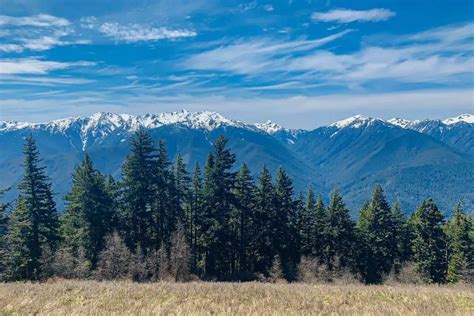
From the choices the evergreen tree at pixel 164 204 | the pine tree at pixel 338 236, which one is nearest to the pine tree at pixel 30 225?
the evergreen tree at pixel 164 204

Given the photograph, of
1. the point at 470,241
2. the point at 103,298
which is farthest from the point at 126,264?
the point at 470,241

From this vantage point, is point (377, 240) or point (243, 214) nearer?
point (243, 214)

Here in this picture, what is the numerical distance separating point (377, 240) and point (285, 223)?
14051 mm

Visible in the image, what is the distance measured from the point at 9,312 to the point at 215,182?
37.9 metres

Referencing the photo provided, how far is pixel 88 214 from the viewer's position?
42.4 metres

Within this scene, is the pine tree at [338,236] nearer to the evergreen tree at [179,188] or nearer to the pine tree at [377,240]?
the pine tree at [377,240]

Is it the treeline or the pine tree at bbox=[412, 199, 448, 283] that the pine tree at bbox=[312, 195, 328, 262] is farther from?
the pine tree at bbox=[412, 199, 448, 283]

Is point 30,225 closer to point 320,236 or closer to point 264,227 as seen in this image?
point 264,227

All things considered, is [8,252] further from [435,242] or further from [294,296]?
[435,242]

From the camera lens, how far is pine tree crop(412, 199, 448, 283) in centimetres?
5397

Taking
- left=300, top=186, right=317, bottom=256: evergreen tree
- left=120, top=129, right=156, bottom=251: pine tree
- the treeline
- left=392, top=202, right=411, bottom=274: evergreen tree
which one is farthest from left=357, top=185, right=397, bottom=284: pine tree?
left=120, top=129, right=156, bottom=251: pine tree

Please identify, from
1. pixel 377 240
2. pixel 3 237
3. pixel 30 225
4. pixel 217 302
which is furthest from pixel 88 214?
pixel 377 240

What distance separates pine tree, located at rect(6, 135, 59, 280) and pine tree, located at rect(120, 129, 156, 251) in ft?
24.3

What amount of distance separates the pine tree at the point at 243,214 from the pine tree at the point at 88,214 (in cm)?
1517
